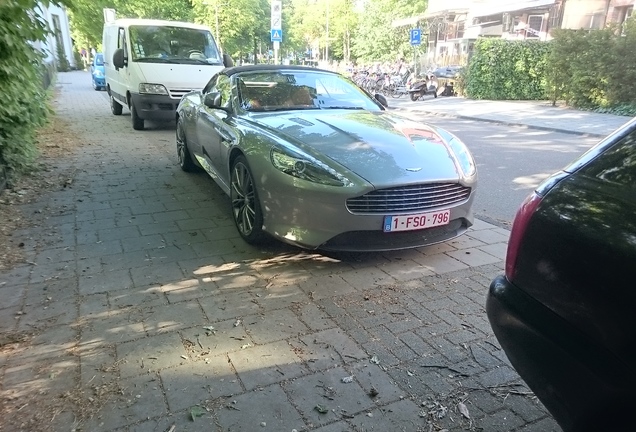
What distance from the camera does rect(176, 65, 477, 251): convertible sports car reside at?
346 cm

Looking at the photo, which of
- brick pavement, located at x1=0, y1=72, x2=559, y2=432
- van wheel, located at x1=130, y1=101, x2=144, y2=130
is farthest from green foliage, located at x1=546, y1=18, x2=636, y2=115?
van wheel, located at x1=130, y1=101, x2=144, y2=130

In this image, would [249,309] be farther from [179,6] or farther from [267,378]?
[179,6]

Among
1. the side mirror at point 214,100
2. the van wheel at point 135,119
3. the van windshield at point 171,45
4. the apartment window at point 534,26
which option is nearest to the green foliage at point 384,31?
the apartment window at point 534,26

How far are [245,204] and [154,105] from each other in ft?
22.1

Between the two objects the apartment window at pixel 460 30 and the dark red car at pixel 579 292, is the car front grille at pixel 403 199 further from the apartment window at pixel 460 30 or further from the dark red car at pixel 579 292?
the apartment window at pixel 460 30

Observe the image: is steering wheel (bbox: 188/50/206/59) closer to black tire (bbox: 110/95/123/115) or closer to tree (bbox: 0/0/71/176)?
black tire (bbox: 110/95/123/115)

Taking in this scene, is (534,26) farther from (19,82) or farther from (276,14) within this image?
(19,82)

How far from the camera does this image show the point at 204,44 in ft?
35.4

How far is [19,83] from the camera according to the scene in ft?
15.8

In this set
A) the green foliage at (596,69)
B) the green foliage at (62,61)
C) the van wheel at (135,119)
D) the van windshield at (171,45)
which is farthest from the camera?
the green foliage at (62,61)

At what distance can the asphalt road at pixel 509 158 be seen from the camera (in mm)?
5836

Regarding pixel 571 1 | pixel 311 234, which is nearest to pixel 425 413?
pixel 311 234

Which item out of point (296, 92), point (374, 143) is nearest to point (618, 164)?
point (374, 143)

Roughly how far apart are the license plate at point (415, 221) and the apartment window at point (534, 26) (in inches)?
1156
